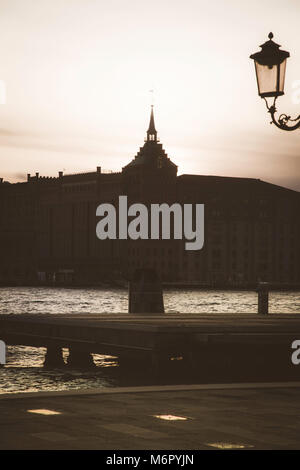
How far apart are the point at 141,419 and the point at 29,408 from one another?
5.19 feet

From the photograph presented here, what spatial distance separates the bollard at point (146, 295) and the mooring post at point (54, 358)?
12.3 m

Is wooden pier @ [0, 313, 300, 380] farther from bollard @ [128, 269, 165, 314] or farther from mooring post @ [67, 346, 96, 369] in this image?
bollard @ [128, 269, 165, 314]

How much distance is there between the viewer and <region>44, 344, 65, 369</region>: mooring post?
2700 centimetres

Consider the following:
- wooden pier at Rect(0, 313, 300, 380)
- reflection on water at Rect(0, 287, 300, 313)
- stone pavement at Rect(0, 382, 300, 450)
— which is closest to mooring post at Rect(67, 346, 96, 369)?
wooden pier at Rect(0, 313, 300, 380)

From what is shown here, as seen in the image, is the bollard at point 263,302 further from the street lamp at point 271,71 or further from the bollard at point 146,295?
the street lamp at point 271,71

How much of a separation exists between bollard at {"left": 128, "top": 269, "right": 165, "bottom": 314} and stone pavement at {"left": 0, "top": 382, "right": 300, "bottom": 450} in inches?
1014

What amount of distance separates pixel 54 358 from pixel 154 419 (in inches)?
669

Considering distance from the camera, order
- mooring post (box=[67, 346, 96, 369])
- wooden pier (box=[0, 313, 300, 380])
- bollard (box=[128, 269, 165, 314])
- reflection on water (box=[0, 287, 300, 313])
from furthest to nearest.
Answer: reflection on water (box=[0, 287, 300, 313]) < bollard (box=[128, 269, 165, 314]) < mooring post (box=[67, 346, 96, 369]) < wooden pier (box=[0, 313, 300, 380])

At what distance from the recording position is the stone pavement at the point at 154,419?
8984 mm

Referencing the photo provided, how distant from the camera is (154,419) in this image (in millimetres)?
10562

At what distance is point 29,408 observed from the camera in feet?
37.3

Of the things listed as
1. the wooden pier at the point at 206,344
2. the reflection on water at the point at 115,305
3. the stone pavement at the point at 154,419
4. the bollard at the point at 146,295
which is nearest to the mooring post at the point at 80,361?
the wooden pier at the point at 206,344

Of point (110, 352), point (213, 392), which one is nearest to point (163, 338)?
point (110, 352)

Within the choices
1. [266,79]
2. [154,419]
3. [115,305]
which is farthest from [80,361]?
[115,305]
